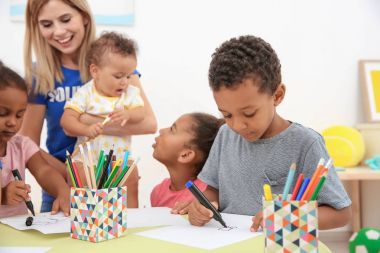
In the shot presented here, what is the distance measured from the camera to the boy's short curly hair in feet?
2.68

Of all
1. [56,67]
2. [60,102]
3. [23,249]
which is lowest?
[23,249]

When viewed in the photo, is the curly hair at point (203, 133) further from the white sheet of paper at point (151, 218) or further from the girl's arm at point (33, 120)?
the girl's arm at point (33, 120)

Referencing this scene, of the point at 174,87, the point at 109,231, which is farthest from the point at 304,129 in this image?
the point at 174,87

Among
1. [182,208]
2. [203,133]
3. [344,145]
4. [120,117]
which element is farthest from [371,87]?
[182,208]

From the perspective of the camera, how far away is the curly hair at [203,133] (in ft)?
4.35

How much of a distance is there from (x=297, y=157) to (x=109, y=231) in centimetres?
36

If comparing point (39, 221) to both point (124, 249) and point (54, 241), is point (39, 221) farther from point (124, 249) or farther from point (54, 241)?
point (124, 249)

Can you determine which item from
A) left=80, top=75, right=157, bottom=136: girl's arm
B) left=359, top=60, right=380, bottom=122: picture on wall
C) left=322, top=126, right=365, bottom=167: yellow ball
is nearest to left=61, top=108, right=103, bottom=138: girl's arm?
left=80, top=75, right=157, bottom=136: girl's arm

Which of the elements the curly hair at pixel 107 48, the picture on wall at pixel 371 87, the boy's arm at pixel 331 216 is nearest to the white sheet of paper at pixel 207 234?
the boy's arm at pixel 331 216

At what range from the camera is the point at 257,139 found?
93 cm

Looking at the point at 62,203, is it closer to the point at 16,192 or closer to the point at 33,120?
the point at 16,192

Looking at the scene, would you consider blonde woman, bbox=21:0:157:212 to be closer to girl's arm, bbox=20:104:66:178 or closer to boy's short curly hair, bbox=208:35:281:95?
girl's arm, bbox=20:104:66:178

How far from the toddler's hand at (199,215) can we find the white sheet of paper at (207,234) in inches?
0.4

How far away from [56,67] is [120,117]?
29cm
